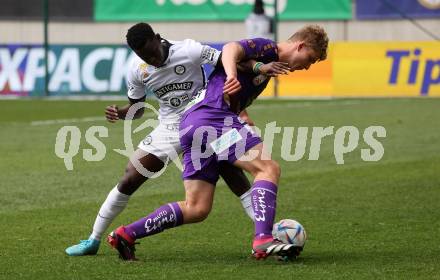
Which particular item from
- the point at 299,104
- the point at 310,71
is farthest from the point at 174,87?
the point at 310,71

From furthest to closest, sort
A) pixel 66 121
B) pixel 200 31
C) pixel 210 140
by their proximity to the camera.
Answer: pixel 200 31, pixel 66 121, pixel 210 140

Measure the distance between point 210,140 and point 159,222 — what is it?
700mm

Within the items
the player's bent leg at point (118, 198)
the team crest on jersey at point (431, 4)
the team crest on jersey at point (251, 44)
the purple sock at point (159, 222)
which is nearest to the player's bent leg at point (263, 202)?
the purple sock at point (159, 222)

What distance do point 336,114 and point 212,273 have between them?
587 inches

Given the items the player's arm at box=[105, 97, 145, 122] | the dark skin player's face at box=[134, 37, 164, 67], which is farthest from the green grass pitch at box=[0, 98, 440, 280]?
the dark skin player's face at box=[134, 37, 164, 67]

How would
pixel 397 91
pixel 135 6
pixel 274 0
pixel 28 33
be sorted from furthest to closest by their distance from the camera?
pixel 28 33
pixel 135 6
pixel 274 0
pixel 397 91

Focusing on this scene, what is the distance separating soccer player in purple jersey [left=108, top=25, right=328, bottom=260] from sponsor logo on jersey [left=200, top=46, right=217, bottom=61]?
0.17 m

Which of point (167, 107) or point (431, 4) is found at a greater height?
→ point (167, 107)

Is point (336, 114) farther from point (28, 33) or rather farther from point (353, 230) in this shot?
point (28, 33)

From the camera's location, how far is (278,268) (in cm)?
757

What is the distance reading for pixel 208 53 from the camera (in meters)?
8.20

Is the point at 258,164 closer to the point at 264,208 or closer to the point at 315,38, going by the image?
the point at 264,208

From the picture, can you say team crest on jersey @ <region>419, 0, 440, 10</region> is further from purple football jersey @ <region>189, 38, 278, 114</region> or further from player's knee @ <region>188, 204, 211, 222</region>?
player's knee @ <region>188, 204, 211, 222</region>

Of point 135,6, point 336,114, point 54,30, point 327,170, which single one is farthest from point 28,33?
point 327,170
